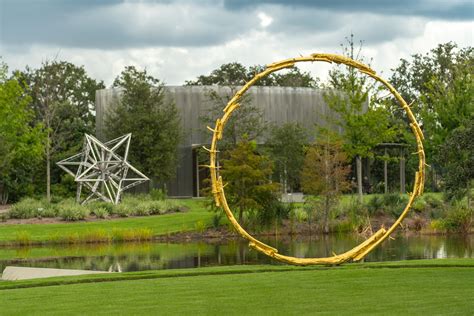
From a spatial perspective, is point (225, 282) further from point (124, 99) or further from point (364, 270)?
point (124, 99)

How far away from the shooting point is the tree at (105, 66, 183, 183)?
175 ft

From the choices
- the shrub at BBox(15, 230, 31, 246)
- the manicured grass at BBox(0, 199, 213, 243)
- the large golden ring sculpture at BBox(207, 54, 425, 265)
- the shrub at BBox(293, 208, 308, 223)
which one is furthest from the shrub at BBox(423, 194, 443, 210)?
the large golden ring sculpture at BBox(207, 54, 425, 265)

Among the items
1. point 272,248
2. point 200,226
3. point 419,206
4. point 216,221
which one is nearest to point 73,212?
point 200,226

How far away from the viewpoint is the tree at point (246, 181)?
1475 inches

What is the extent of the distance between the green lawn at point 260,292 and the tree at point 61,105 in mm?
30662

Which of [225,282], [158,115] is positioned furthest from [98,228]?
[225,282]

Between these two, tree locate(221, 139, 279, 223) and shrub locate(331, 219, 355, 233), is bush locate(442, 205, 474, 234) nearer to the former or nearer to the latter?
shrub locate(331, 219, 355, 233)

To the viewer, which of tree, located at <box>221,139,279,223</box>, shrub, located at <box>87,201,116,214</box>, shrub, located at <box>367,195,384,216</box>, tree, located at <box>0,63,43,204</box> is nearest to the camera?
tree, located at <box>221,139,279,223</box>

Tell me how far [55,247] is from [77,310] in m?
19.9

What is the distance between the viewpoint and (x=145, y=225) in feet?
128

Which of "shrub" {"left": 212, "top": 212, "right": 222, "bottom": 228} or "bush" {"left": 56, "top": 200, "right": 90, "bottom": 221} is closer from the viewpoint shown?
"shrub" {"left": 212, "top": 212, "right": 222, "bottom": 228}

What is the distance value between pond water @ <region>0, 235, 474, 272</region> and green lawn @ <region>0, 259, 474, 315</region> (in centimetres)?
645

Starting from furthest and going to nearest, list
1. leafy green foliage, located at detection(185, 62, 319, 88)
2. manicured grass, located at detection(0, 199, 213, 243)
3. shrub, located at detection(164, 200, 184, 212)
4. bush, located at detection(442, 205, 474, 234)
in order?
leafy green foliage, located at detection(185, 62, 319, 88) < shrub, located at detection(164, 200, 184, 212) < bush, located at detection(442, 205, 474, 234) < manicured grass, located at detection(0, 199, 213, 243)

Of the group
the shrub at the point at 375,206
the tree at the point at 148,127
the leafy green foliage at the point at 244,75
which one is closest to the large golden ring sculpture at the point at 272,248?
the shrub at the point at 375,206
